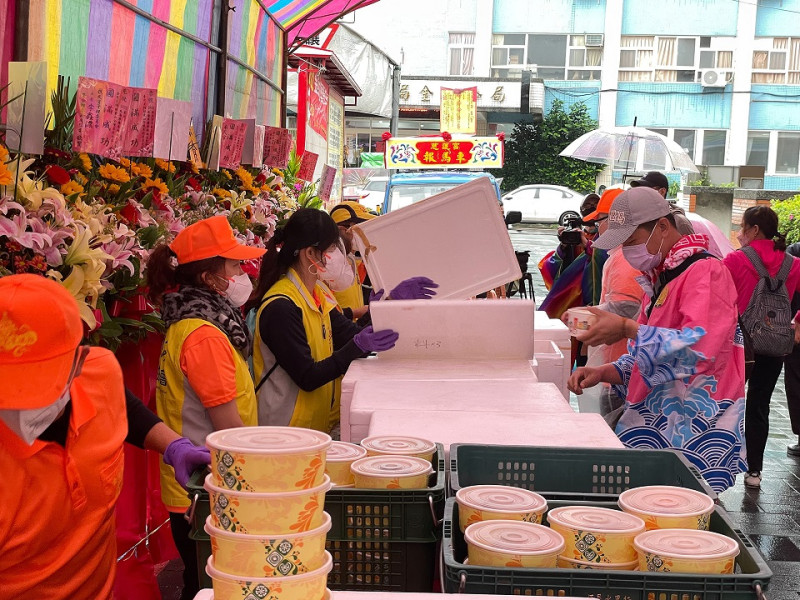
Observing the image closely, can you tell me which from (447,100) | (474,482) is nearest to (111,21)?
(474,482)

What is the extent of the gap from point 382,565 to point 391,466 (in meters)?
0.26

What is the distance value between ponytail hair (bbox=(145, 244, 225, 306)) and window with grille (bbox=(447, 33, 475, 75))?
3310 cm

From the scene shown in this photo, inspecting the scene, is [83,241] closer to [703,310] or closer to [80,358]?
[80,358]

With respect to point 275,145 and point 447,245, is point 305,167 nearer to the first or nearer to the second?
point 275,145

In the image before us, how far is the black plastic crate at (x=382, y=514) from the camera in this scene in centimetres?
224

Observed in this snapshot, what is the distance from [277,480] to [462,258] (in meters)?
3.62

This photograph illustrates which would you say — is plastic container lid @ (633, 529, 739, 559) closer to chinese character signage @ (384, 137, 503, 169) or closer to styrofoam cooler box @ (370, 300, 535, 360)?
styrofoam cooler box @ (370, 300, 535, 360)

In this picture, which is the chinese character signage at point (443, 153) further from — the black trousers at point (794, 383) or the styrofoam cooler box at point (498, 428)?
the styrofoam cooler box at point (498, 428)

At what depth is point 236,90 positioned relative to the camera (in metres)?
8.37

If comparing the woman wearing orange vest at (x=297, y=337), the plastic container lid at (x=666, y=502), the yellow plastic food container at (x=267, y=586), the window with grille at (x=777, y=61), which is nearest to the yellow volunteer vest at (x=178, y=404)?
the woman wearing orange vest at (x=297, y=337)

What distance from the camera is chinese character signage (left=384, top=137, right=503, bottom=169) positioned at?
17.2 m

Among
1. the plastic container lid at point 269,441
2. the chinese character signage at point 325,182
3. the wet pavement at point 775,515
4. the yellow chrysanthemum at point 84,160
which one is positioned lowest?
the wet pavement at point 775,515

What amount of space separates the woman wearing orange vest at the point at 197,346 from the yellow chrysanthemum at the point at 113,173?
0.60 metres

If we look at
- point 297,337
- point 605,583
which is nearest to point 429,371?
point 297,337
